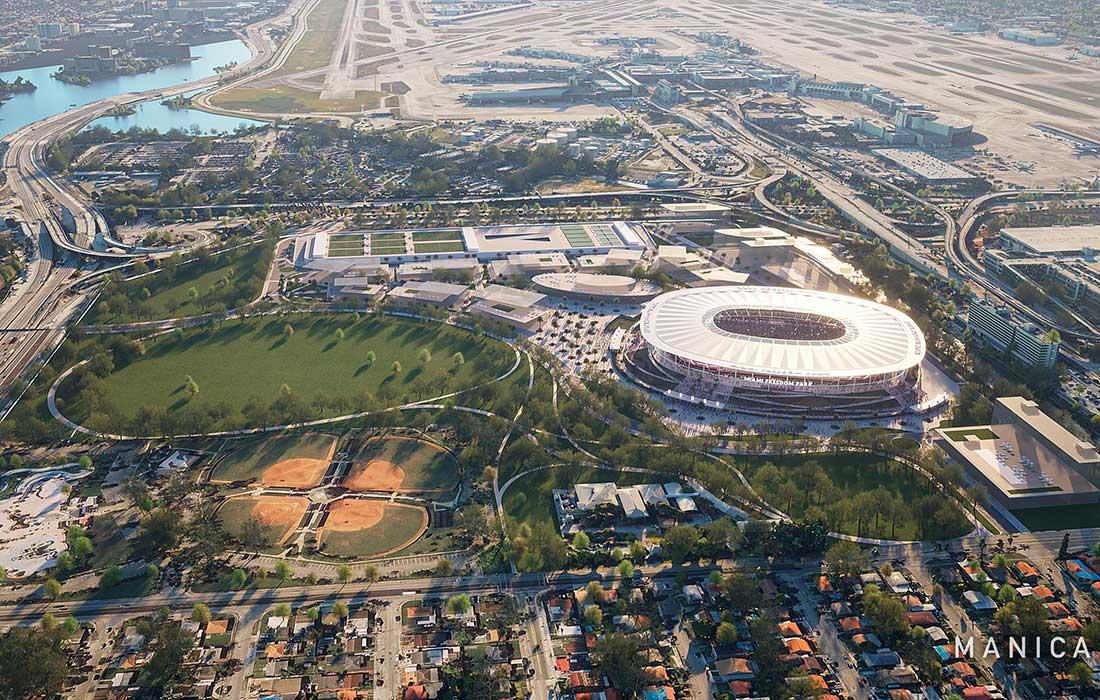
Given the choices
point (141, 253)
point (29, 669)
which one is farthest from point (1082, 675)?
point (141, 253)

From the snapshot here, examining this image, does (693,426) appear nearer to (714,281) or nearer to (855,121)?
(714,281)

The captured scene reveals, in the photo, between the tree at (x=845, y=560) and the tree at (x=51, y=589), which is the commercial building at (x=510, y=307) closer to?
the tree at (x=845, y=560)

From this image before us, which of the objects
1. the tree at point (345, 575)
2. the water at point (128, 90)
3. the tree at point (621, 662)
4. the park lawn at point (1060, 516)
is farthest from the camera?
the water at point (128, 90)

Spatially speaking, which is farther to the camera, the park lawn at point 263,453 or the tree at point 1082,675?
the park lawn at point 263,453

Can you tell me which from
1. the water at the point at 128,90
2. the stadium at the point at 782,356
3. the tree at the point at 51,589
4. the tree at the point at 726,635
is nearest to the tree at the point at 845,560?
the tree at the point at 726,635

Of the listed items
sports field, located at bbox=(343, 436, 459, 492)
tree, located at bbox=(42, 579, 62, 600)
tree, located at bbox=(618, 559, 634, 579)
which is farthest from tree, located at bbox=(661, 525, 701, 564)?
tree, located at bbox=(42, 579, 62, 600)

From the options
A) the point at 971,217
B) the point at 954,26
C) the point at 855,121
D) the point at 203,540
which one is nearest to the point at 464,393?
the point at 203,540

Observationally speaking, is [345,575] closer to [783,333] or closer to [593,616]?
[593,616]
